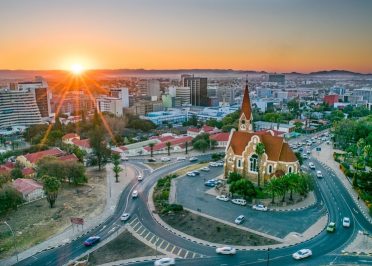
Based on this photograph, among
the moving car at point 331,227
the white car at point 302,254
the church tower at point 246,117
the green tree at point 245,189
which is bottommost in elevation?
the white car at point 302,254

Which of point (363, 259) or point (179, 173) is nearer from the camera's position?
point (363, 259)

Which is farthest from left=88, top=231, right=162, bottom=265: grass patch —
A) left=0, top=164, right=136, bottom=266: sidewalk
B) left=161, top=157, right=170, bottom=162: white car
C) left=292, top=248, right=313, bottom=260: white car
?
left=161, top=157, right=170, bottom=162: white car

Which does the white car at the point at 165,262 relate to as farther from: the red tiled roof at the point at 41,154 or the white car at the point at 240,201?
the red tiled roof at the point at 41,154

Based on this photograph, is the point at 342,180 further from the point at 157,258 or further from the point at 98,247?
the point at 98,247

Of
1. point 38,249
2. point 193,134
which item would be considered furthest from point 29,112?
point 38,249

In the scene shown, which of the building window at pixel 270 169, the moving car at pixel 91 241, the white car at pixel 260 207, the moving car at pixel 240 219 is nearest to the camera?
the moving car at pixel 91 241

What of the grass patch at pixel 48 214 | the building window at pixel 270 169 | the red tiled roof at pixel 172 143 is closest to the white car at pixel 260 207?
the building window at pixel 270 169

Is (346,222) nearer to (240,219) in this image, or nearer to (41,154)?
(240,219)
